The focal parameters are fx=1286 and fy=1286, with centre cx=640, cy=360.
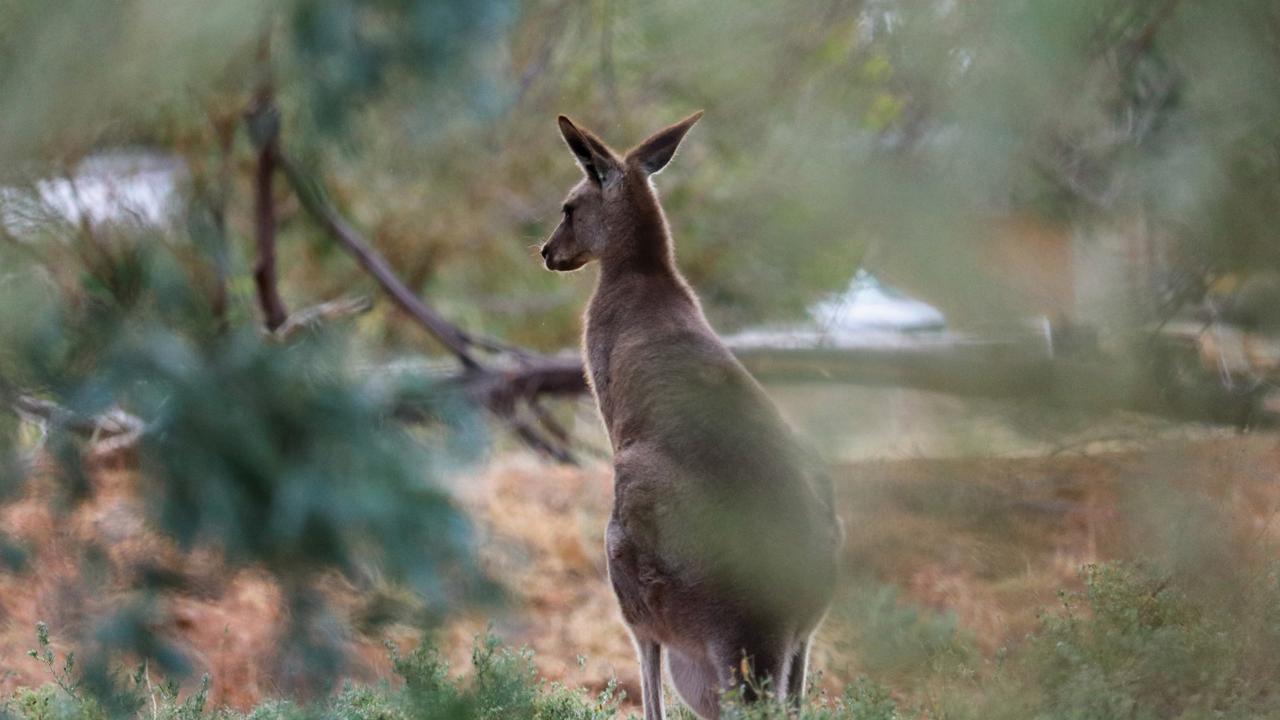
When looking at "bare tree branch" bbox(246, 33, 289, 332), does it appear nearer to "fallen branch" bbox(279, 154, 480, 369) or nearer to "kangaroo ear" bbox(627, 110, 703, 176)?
"fallen branch" bbox(279, 154, 480, 369)

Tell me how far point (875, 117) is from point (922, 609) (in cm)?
42

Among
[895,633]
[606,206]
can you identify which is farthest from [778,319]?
[895,633]

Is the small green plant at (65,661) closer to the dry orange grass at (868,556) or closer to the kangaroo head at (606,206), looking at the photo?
the dry orange grass at (868,556)

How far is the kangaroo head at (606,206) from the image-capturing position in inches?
50.9

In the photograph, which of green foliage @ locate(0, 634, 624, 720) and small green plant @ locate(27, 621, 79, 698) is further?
small green plant @ locate(27, 621, 79, 698)

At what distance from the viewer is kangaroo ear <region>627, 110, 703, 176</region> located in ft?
4.03

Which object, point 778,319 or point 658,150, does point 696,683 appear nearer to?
point 658,150

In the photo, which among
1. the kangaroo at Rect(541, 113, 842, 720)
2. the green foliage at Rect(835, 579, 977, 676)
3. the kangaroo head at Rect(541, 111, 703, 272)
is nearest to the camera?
the green foliage at Rect(835, 579, 977, 676)

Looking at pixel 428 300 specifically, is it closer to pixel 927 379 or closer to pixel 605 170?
pixel 605 170

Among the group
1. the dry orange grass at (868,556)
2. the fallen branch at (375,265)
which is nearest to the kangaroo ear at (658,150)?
the dry orange grass at (868,556)

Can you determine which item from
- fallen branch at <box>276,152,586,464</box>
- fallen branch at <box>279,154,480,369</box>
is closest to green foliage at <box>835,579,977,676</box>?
fallen branch at <box>279,154,480,369</box>

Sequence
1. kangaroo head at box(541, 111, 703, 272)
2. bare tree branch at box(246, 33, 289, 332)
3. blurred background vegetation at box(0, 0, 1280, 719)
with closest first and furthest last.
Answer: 1. blurred background vegetation at box(0, 0, 1280, 719)
2. kangaroo head at box(541, 111, 703, 272)
3. bare tree branch at box(246, 33, 289, 332)

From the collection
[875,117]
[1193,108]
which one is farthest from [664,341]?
[1193,108]

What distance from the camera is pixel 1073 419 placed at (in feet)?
3.01
